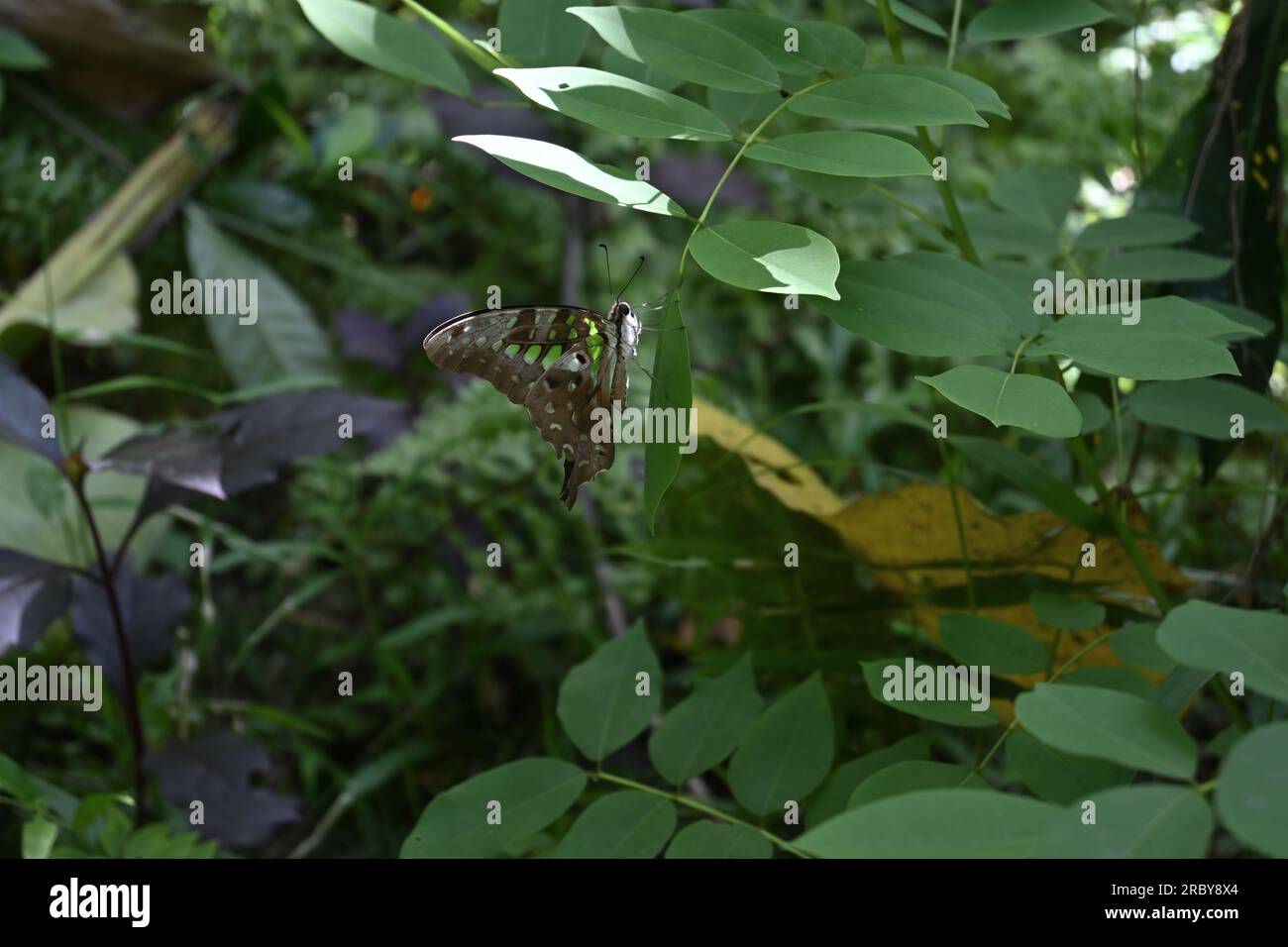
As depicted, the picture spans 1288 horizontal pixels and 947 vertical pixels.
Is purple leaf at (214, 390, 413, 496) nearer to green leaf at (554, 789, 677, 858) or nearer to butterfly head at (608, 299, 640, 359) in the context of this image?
butterfly head at (608, 299, 640, 359)

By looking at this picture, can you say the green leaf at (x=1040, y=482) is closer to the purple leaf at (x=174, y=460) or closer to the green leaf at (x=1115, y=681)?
the green leaf at (x=1115, y=681)

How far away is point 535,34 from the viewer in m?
0.80

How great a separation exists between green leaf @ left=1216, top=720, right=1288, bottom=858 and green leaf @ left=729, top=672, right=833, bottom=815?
1.14 feet

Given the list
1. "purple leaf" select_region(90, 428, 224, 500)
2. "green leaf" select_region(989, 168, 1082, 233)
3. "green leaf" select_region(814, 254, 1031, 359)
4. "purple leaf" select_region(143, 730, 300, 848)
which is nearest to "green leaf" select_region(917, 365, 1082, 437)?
"green leaf" select_region(814, 254, 1031, 359)

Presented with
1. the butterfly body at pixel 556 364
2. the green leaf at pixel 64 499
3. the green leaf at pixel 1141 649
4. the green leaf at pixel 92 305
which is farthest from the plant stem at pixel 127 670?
the green leaf at pixel 1141 649

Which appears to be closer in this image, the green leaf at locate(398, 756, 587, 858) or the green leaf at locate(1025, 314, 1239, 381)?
the green leaf at locate(1025, 314, 1239, 381)

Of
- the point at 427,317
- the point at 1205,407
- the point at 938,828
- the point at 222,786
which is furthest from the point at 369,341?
the point at 938,828

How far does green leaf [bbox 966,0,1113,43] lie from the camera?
2.59 feet

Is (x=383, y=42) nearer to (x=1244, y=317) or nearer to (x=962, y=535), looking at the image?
(x=962, y=535)

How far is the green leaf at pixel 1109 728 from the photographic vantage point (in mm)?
492

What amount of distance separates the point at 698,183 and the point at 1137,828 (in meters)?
1.55

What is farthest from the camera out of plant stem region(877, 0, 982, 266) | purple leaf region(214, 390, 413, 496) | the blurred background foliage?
the blurred background foliage
